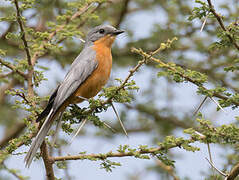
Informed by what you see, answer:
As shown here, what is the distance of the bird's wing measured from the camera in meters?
5.36

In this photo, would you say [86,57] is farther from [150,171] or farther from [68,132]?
[150,171]

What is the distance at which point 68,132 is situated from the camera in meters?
4.79

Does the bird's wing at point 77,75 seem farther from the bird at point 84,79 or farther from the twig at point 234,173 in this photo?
the twig at point 234,173

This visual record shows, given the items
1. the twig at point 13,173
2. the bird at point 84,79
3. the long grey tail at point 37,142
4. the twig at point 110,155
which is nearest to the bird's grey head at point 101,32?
the bird at point 84,79

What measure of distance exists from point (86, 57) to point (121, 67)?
7.57ft

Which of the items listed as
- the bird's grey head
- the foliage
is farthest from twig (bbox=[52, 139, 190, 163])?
the bird's grey head

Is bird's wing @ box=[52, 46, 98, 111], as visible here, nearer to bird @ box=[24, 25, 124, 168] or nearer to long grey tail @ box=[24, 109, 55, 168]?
bird @ box=[24, 25, 124, 168]

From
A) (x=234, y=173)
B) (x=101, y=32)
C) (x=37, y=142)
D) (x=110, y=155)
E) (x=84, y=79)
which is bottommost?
(x=234, y=173)

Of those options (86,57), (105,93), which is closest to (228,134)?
(105,93)

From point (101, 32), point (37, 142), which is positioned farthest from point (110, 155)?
point (101, 32)

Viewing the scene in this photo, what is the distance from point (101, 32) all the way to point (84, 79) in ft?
4.55

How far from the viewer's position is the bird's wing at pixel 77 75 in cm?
536

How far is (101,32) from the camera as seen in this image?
6.84 meters

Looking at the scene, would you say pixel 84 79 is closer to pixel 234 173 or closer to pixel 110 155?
pixel 110 155
